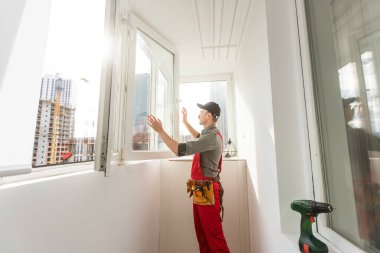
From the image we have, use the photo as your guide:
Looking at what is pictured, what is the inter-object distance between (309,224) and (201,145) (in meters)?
0.86

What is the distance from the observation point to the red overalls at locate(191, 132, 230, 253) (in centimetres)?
144

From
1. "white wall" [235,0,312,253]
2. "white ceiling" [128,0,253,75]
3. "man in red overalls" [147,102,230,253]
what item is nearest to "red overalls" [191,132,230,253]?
"man in red overalls" [147,102,230,253]

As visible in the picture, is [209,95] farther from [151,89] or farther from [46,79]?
[46,79]

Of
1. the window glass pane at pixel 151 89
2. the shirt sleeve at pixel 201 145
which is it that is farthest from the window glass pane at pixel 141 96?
the shirt sleeve at pixel 201 145

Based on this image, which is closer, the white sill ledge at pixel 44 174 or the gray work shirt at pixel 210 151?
the white sill ledge at pixel 44 174

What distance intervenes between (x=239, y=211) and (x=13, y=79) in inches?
76.2

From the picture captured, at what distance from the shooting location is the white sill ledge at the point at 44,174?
551 mm

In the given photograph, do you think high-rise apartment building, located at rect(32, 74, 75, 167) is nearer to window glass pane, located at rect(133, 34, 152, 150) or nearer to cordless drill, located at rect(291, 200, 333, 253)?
window glass pane, located at rect(133, 34, 152, 150)

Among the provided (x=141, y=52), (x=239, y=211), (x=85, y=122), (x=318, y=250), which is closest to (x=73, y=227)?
(x=85, y=122)

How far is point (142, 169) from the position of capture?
4.95ft

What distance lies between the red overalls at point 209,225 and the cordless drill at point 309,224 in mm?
862

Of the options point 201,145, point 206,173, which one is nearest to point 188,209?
point 206,173

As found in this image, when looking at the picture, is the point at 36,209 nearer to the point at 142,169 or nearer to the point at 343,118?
the point at 142,169

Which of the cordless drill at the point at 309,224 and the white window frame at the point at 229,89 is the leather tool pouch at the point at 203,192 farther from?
the white window frame at the point at 229,89
